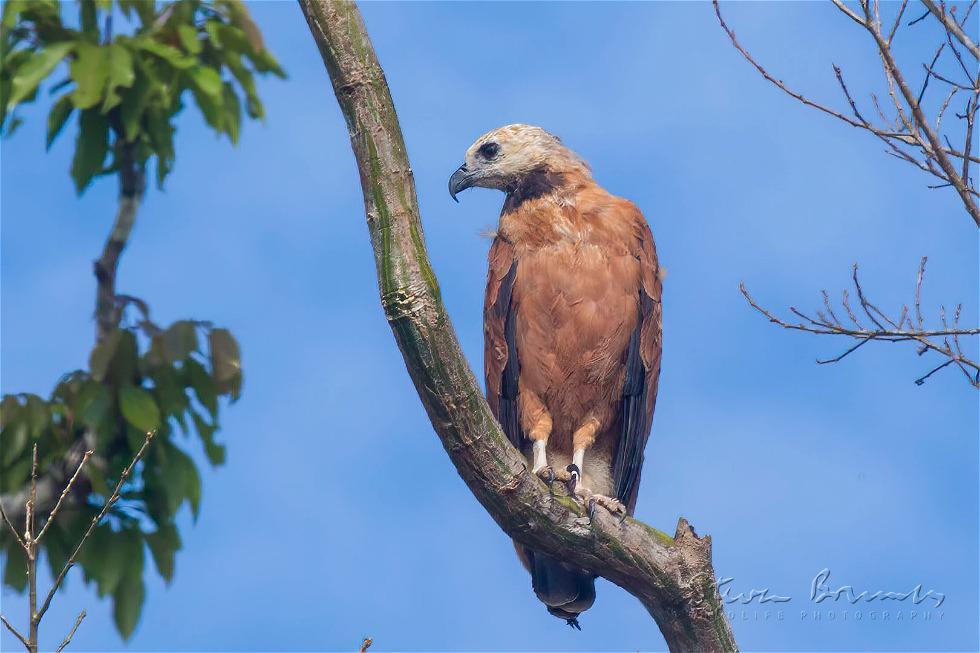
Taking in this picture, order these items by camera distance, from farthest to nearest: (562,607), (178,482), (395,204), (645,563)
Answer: (562,607) < (178,482) < (645,563) < (395,204)

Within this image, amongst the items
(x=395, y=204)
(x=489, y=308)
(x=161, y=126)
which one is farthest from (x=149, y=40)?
(x=489, y=308)

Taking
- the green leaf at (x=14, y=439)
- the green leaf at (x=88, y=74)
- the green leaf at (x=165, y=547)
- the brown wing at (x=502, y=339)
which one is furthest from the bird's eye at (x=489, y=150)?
the green leaf at (x=14, y=439)

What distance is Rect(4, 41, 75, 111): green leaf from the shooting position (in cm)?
417

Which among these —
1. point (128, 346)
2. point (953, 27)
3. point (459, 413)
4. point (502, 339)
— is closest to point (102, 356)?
point (128, 346)

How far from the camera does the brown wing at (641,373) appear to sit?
5219 mm

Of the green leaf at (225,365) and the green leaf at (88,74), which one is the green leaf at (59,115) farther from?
the green leaf at (225,365)

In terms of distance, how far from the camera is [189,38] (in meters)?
4.49

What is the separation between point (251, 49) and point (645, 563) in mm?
2738

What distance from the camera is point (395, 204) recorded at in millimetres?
3598

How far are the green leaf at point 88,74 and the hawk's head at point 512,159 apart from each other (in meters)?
2.06

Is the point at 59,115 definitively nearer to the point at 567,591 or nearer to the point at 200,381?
the point at 200,381

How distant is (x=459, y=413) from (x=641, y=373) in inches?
64.5

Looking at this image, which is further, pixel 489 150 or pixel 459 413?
pixel 489 150

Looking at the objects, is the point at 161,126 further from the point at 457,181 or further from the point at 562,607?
the point at 562,607
